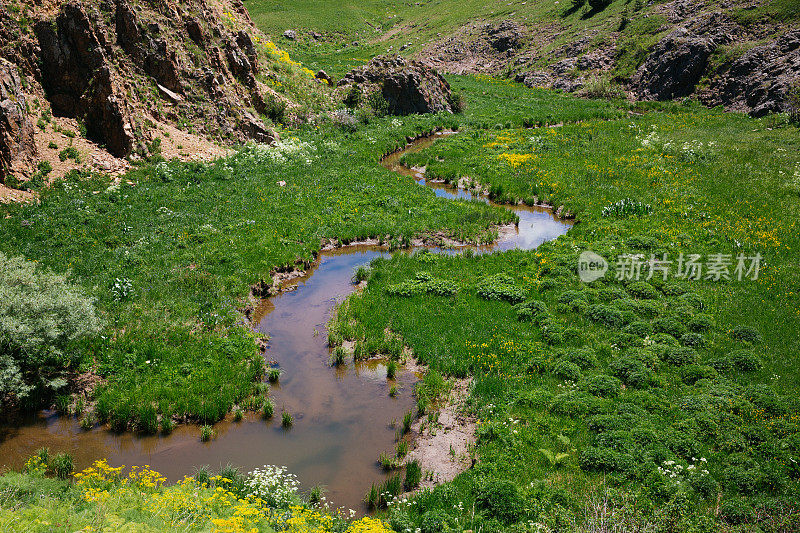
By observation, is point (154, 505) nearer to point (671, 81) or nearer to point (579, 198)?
point (579, 198)

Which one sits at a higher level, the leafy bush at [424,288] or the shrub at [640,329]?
the leafy bush at [424,288]

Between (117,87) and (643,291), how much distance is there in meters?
28.9

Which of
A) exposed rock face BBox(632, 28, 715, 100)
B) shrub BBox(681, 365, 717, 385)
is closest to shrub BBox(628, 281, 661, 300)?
shrub BBox(681, 365, 717, 385)

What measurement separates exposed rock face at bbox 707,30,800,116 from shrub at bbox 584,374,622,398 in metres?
37.6

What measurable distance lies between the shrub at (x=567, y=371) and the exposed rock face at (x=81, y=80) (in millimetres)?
25347

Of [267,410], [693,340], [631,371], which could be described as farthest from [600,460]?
[267,410]

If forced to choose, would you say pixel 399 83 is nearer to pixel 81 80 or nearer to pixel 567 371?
pixel 81 80

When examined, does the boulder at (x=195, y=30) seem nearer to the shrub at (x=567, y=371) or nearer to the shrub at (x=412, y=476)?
the shrub at (x=567, y=371)

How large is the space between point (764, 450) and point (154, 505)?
13.0 metres

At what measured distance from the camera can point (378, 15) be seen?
11469cm

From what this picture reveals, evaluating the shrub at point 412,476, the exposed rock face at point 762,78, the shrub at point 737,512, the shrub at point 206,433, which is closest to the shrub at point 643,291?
the shrub at point 737,512

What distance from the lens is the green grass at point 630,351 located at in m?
10.7

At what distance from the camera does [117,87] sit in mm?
28031

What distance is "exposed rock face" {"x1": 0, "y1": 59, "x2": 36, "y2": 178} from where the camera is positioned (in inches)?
890
